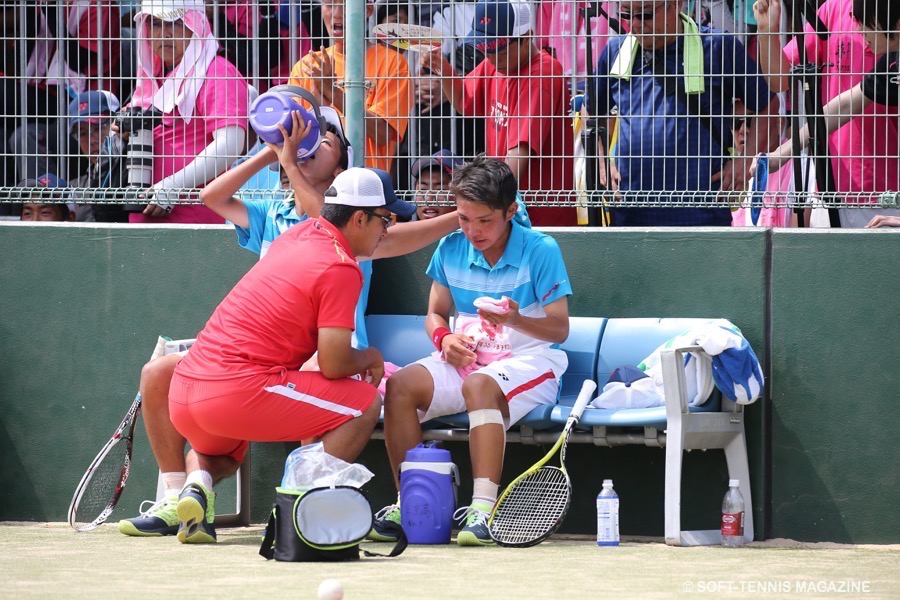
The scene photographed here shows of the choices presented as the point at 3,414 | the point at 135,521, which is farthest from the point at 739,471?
the point at 3,414

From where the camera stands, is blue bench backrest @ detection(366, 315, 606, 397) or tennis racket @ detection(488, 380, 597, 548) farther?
blue bench backrest @ detection(366, 315, 606, 397)

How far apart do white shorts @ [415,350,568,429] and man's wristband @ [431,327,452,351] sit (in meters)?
0.07

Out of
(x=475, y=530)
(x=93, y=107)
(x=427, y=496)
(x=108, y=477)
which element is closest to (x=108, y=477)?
(x=108, y=477)

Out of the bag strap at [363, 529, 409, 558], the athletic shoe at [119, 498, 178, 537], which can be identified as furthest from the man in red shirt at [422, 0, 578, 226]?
the athletic shoe at [119, 498, 178, 537]

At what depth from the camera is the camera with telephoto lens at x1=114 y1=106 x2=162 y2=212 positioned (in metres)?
7.29

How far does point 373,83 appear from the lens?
7082mm

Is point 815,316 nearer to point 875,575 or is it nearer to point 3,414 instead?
point 875,575

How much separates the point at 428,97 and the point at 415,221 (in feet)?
2.01

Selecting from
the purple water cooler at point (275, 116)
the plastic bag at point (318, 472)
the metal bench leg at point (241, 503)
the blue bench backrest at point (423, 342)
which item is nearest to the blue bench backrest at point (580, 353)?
the blue bench backrest at point (423, 342)

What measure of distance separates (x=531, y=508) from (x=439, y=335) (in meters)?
0.95

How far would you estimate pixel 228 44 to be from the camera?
7.25 meters

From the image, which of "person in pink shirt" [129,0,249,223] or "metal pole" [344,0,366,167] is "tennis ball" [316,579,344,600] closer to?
"metal pole" [344,0,366,167]

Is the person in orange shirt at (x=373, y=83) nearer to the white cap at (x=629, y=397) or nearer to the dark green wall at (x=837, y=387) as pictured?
the white cap at (x=629, y=397)

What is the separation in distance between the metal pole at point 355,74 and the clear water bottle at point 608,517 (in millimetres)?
2084
